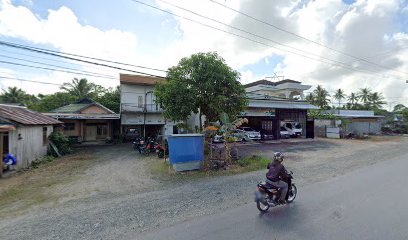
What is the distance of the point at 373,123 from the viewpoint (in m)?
36.4

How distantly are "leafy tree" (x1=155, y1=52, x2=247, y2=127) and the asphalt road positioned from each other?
790cm

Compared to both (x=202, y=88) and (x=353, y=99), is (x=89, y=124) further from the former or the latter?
(x=353, y=99)

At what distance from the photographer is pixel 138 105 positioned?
24.4 meters

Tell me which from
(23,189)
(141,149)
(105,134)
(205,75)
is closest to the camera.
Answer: (23,189)

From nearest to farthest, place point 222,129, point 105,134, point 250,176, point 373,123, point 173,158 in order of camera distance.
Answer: point 250,176 < point 173,158 < point 222,129 < point 105,134 < point 373,123

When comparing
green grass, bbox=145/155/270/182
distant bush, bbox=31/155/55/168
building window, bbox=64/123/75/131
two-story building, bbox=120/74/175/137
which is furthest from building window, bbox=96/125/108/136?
green grass, bbox=145/155/270/182

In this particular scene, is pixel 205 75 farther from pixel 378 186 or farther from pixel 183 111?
pixel 378 186

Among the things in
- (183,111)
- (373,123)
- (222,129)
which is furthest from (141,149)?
(373,123)

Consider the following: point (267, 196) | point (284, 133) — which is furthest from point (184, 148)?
point (284, 133)

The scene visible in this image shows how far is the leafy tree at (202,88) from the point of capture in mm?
13492

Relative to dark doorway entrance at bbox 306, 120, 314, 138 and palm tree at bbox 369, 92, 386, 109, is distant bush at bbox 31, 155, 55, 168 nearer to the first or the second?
dark doorway entrance at bbox 306, 120, 314, 138

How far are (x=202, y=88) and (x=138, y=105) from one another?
1299cm

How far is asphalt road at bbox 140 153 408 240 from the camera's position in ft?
14.0

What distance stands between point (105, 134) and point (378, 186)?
26.4 m
